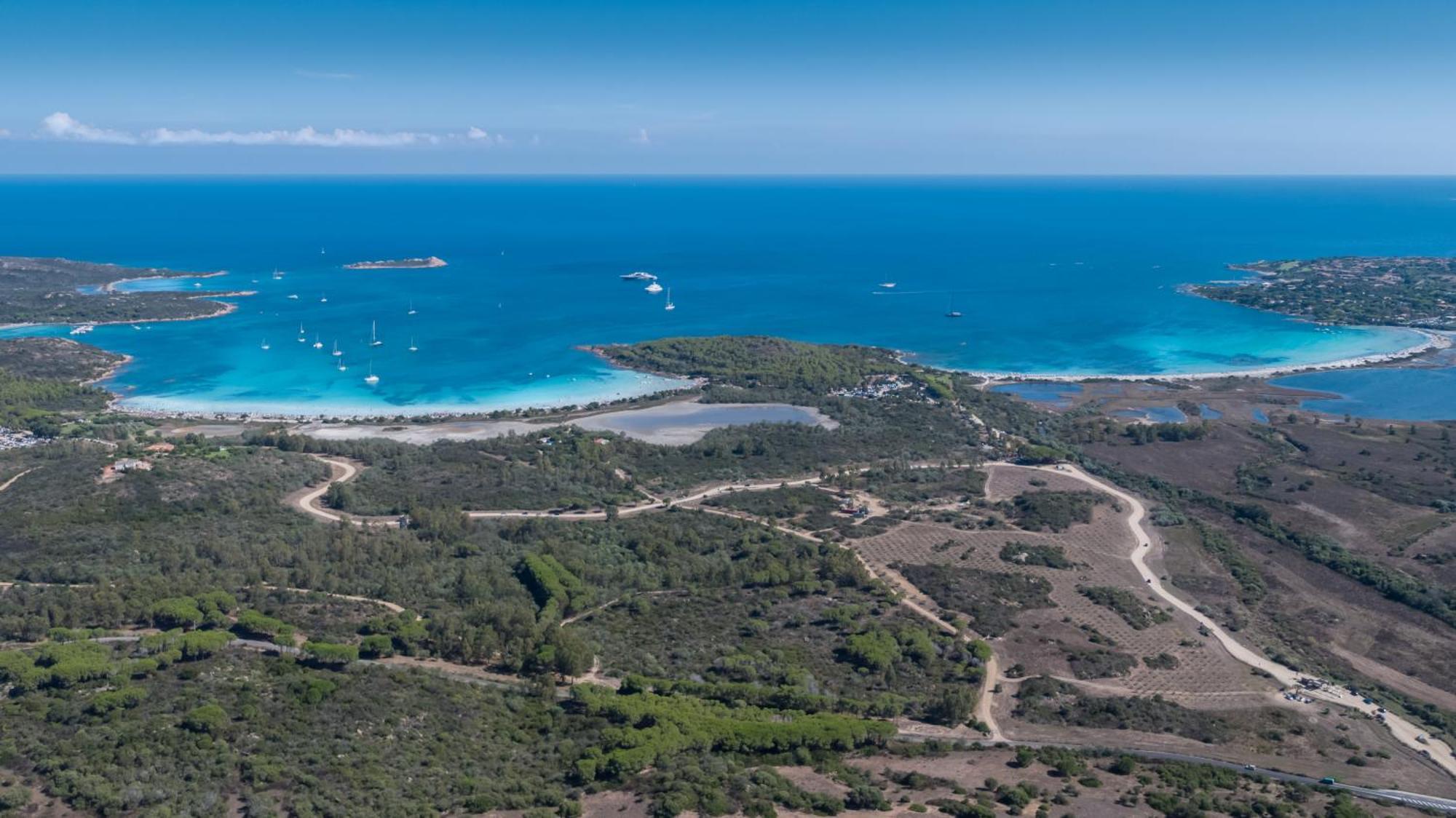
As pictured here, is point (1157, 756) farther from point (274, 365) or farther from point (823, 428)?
point (274, 365)

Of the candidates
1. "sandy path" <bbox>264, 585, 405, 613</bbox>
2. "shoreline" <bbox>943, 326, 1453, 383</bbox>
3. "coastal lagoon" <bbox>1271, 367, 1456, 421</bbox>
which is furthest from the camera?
"shoreline" <bbox>943, 326, 1453, 383</bbox>

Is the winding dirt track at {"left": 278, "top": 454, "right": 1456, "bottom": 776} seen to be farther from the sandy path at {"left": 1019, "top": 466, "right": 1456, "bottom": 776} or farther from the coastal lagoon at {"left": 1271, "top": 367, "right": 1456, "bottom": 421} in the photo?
the coastal lagoon at {"left": 1271, "top": 367, "right": 1456, "bottom": 421}

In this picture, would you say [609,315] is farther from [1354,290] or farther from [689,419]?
[1354,290]

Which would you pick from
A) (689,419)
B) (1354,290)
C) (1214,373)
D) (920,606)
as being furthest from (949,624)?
(1354,290)

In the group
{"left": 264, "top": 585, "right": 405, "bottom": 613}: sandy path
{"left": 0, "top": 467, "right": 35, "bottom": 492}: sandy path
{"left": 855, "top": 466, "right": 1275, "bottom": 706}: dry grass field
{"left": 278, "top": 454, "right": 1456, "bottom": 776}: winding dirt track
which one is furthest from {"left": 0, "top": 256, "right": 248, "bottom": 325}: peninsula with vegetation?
{"left": 855, "top": 466, "right": 1275, "bottom": 706}: dry grass field

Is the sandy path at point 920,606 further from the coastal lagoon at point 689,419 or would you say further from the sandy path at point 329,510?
the sandy path at point 329,510
